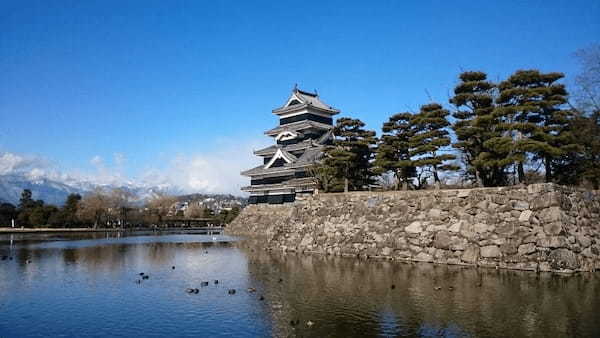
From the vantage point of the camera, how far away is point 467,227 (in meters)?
17.0

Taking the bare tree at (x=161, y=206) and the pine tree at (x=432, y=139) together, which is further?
the bare tree at (x=161, y=206)

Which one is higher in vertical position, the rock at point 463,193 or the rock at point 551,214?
the rock at point 463,193

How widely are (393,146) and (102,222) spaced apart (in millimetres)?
42463

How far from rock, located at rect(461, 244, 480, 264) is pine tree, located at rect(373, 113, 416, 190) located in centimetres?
742

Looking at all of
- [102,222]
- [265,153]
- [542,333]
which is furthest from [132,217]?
[542,333]

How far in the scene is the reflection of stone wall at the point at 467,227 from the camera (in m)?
14.9

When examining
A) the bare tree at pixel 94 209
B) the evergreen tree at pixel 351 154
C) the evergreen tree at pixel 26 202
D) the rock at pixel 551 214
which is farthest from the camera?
the evergreen tree at pixel 26 202

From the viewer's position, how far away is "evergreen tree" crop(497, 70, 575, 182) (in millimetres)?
17750

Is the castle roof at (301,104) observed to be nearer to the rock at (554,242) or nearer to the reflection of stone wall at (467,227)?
the reflection of stone wall at (467,227)

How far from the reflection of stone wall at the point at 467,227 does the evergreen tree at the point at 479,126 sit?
8.76 feet

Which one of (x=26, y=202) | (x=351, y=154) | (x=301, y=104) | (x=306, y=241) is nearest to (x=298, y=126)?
(x=301, y=104)

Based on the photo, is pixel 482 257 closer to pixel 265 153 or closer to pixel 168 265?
pixel 168 265

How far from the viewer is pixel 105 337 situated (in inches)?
311

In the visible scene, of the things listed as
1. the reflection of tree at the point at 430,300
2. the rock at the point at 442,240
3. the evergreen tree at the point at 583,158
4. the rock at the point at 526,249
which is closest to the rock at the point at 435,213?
the rock at the point at 442,240
